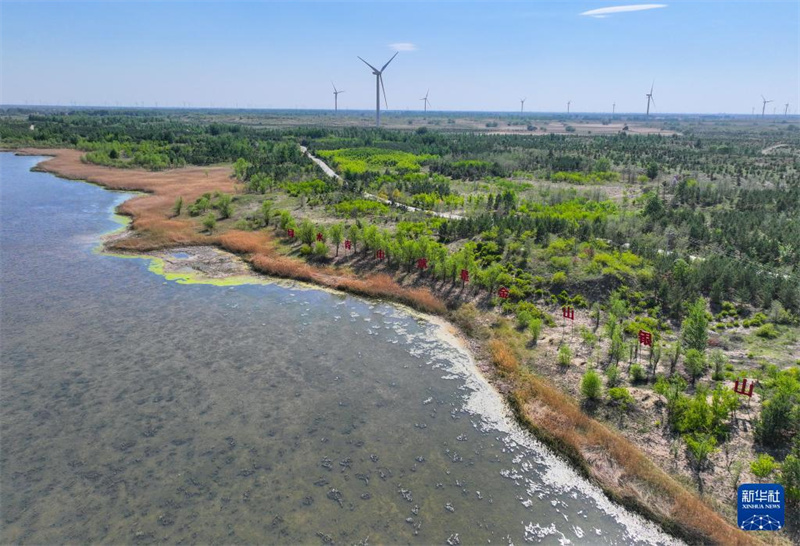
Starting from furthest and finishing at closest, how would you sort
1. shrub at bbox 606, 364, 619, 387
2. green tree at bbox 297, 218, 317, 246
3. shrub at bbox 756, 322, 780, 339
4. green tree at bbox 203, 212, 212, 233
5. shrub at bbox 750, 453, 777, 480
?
1. green tree at bbox 203, 212, 212, 233
2. green tree at bbox 297, 218, 317, 246
3. shrub at bbox 756, 322, 780, 339
4. shrub at bbox 606, 364, 619, 387
5. shrub at bbox 750, 453, 777, 480

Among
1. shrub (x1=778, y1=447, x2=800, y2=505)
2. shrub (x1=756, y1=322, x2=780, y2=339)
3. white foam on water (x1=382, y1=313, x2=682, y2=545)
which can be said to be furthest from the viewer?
shrub (x1=756, y1=322, x2=780, y2=339)

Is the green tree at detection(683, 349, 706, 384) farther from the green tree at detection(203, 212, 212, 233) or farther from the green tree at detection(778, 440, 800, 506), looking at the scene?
the green tree at detection(203, 212, 212, 233)

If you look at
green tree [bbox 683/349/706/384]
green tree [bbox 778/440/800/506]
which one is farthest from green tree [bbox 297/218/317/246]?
green tree [bbox 778/440/800/506]

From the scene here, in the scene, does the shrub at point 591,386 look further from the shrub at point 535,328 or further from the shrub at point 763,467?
the shrub at point 763,467

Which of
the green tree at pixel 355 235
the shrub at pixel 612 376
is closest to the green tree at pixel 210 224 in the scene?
the green tree at pixel 355 235

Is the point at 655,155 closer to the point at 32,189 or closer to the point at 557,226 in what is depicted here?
the point at 557,226

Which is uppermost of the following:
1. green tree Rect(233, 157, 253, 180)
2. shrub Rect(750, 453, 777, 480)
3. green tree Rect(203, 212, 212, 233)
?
green tree Rect(233, 157, 253, 180)

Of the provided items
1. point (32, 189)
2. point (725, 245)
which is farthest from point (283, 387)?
point (32, 189)

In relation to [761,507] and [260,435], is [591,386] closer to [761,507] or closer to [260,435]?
[761,507]

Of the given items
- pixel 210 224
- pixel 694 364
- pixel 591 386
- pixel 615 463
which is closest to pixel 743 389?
pixel 694 364
